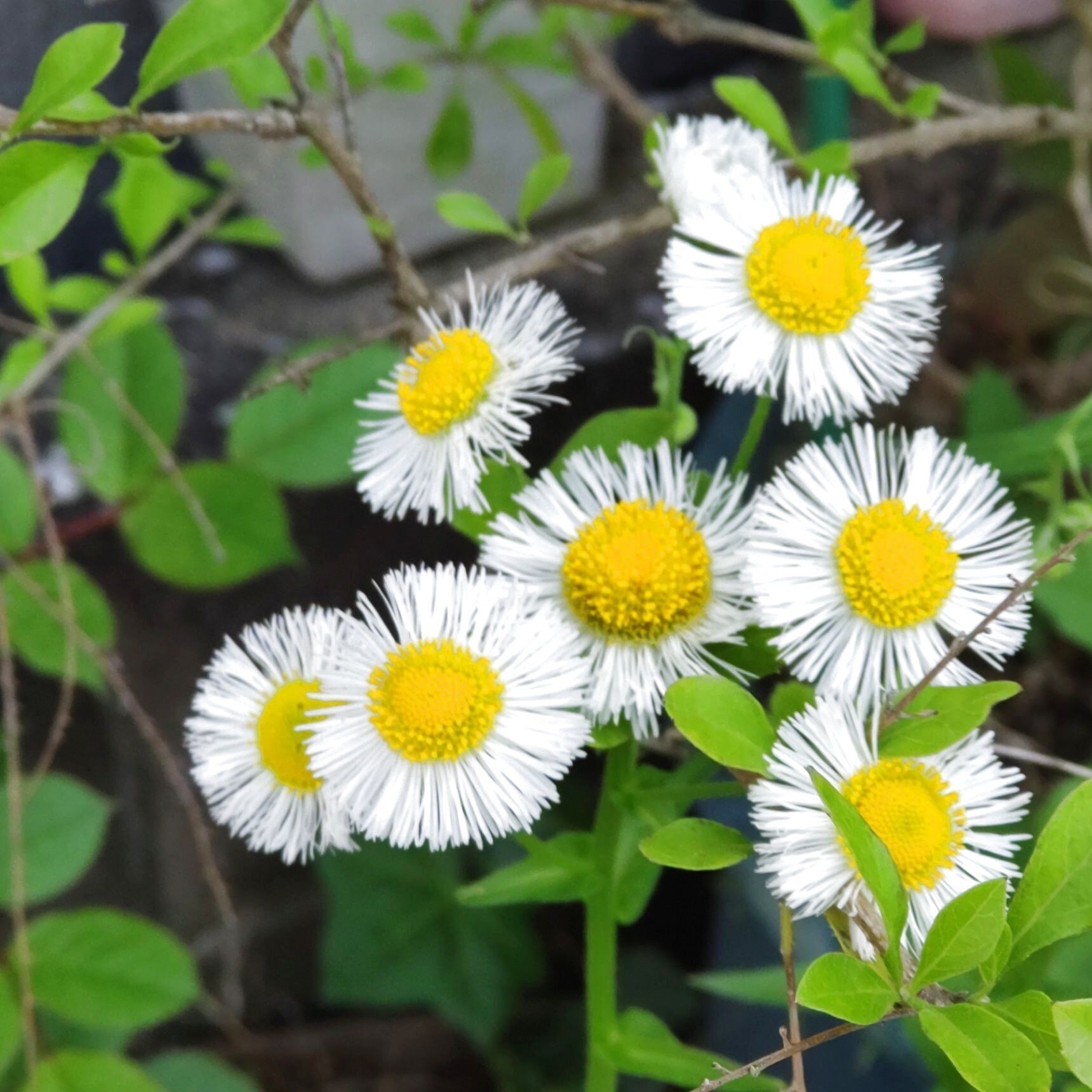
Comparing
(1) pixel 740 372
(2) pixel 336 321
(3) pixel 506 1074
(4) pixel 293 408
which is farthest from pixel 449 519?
(3) pixel 506 1074

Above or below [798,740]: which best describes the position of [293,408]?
above

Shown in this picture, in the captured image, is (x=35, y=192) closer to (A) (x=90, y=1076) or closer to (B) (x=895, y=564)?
(B) (x=895, y=564)

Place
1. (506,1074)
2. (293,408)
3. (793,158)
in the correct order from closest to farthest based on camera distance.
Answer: (793,158)
(293,408)
(506,1074)

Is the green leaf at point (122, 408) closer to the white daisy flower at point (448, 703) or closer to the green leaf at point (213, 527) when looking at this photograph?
the green leaf at point (213, 527)

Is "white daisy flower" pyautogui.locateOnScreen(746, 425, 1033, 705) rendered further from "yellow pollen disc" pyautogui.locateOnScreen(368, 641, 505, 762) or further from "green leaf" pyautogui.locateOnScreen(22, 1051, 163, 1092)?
"green leaf" pyautogui.locateOnScreen(22, 1051, 163, 1092)

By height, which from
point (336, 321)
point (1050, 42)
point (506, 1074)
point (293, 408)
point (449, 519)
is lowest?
point (506, 1074)

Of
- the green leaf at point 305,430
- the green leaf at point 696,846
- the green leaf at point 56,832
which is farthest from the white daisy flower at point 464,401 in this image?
the green leaf at point 56,832

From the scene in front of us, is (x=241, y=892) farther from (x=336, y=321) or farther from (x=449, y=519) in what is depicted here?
(x=449, y=519)
